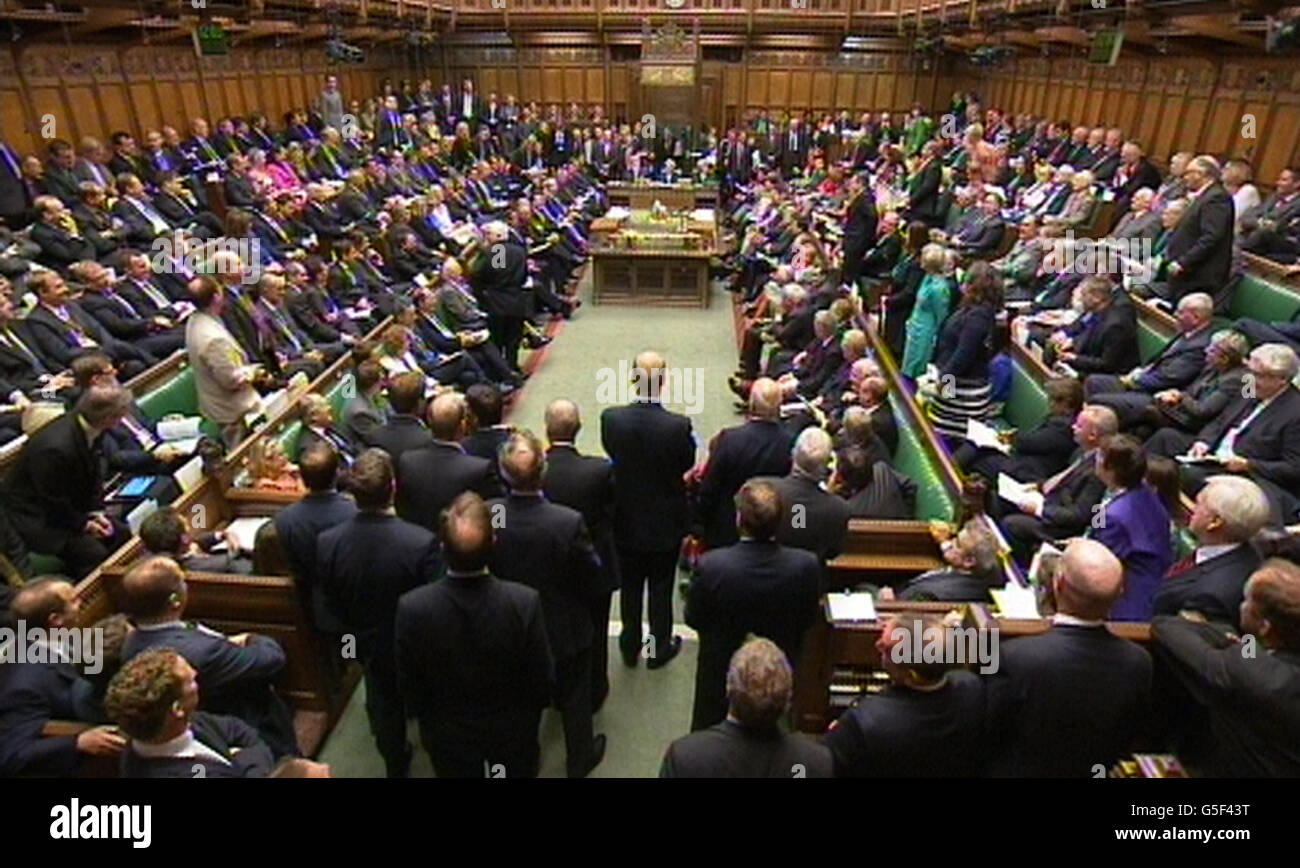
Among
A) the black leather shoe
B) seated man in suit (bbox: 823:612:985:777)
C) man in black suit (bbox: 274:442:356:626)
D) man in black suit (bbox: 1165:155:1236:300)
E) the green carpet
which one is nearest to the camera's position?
seated man in suit (bbox: 823:612:985:777)

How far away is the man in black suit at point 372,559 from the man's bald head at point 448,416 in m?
0.51

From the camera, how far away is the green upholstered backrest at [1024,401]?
5289mm

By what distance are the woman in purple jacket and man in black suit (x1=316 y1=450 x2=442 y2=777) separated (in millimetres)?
2646

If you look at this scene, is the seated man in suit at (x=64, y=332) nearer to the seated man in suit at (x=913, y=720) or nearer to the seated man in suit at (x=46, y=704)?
the seated man in suit at (x=46, y=704)

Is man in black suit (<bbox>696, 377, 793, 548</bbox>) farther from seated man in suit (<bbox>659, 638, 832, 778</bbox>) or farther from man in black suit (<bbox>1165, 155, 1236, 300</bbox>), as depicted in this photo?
man in black suit (<bbox>1165, 155, 1236, 300</bbox>)

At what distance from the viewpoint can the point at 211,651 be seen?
2.89 m

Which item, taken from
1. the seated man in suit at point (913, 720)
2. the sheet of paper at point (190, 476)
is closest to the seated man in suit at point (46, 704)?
the sheet of paper at point (190, 476)

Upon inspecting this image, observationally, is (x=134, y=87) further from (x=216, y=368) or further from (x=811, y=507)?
(x=811, y=507)

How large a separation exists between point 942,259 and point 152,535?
4.85 m

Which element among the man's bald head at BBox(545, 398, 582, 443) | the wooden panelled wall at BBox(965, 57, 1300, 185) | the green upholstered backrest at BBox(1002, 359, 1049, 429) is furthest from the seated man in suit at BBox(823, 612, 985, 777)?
the wooden panelled wall at BBox(965, 57, 1300, 185)

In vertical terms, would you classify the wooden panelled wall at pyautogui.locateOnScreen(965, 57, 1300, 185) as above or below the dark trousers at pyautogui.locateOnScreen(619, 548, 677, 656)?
above

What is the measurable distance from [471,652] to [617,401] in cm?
542

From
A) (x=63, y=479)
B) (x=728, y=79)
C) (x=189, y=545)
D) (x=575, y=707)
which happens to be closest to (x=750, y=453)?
(x=575, y=707)

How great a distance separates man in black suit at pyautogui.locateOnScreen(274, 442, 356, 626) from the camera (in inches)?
132
